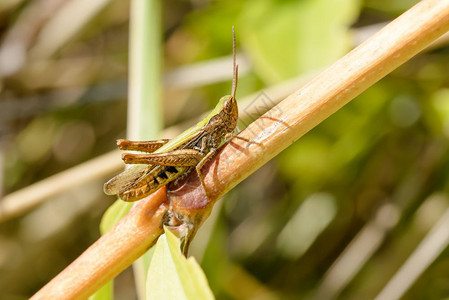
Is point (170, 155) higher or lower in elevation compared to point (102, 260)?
higher

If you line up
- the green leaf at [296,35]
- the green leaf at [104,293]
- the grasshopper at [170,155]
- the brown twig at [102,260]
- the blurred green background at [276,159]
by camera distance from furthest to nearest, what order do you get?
the blurred green background at [276,159] < the green leaf at [296,35] < the grasshopper at [170,155] < the green leaf at [104,293] < the brown twig at [102,260]

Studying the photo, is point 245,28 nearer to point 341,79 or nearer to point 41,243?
point 341,79

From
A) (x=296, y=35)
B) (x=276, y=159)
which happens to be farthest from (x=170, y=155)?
(x=276, y=159)

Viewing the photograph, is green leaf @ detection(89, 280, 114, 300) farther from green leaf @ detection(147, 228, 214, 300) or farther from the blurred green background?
the blurred green background

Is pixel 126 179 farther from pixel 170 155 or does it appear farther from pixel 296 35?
pixel 296 35

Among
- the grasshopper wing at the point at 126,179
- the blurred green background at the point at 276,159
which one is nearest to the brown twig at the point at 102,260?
the grasshopper wing at the point at 126,179

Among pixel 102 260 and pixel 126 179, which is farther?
pixel 126 179

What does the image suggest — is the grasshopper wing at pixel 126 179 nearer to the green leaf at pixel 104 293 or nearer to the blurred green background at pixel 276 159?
the green leaf at pixel 104 293

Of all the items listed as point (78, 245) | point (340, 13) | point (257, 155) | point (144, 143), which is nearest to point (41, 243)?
point (78, 245)
